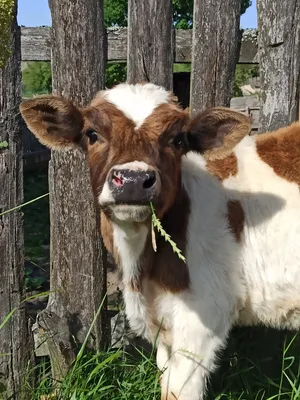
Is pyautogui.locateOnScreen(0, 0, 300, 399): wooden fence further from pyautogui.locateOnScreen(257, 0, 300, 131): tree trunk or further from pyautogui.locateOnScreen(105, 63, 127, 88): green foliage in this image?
pyautogui.locateOnScreen(105, 63, 127, 88): green foliage

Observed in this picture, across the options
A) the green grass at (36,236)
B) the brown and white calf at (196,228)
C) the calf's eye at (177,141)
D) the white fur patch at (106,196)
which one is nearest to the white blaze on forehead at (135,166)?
the white fur patch at (106,196)

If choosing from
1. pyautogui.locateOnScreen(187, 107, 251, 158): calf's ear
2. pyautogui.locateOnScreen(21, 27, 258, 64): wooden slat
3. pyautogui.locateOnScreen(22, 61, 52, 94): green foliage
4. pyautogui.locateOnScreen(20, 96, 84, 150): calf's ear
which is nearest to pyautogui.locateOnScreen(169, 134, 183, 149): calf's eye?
pyautogui.locateOnScreen(187, 107, 251, 158): calf's ear

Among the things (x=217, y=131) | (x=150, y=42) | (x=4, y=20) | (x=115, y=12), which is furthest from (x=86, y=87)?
(x=115, y=12)

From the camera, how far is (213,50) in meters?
3.93

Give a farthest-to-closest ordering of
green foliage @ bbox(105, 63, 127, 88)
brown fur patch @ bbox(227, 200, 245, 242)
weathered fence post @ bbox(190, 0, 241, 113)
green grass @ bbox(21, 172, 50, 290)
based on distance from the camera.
Result: green foliage @ bbox(105, 63, 127, 88) → green grass @ bbox(21, 172, 50, 290) → weathered fence post @ bbox(190, 0, 241, 113) → brown fur patch @ bbox(227, 200, 245, 242)

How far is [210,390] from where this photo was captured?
410cm

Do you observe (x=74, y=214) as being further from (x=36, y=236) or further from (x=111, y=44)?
(x=36, y=236)

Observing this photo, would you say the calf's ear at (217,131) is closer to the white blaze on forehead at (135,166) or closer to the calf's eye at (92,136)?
the calf's eye at (92,136)

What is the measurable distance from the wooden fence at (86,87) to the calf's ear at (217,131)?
0.52m

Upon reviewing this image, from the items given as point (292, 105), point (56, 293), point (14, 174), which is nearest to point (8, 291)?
point (56, 293)

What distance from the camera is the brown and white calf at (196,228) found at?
11.0 feet

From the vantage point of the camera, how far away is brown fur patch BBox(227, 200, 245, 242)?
3643mm

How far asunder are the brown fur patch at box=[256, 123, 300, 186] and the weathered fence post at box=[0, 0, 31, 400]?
5.19 feet

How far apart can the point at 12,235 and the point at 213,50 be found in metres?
1.81
